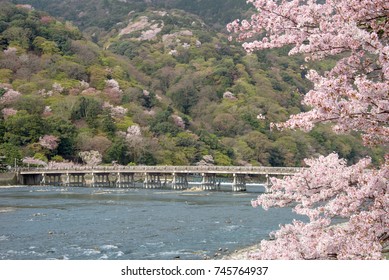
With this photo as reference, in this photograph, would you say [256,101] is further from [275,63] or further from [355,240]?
[355,240]

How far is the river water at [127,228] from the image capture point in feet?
76.3

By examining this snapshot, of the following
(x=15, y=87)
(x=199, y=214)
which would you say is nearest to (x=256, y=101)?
(x=15, y=87)

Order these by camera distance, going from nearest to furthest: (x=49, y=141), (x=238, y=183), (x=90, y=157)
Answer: (x=238, y=183), (x=49, y=141), (x=90, y=157)

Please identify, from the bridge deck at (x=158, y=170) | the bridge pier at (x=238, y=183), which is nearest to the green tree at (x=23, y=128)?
the bridge deck at (x=158, y=170)

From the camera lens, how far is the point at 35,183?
73375mm

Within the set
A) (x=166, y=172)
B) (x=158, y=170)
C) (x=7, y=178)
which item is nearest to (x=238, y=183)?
(x=166, y=172)

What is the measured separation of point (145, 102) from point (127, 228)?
253 ft

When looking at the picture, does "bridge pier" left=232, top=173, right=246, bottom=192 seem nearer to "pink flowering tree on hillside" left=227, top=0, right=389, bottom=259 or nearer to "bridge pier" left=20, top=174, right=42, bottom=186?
"bridge pier" left=20, top=174, right=42, bottom=186

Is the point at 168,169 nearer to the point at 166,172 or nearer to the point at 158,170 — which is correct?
the point at 166,172

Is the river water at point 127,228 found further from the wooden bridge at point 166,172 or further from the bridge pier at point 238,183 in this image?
the bridge pier at point 238,183

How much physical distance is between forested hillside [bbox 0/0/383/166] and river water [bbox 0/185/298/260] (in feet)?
105

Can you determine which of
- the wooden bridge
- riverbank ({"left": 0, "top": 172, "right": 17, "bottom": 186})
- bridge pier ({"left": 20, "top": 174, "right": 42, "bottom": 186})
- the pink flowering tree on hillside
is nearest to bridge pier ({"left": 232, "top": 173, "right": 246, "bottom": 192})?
the wooden bridge

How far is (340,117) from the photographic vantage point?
722 cm

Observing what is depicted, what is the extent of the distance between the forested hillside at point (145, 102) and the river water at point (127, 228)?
105ft
